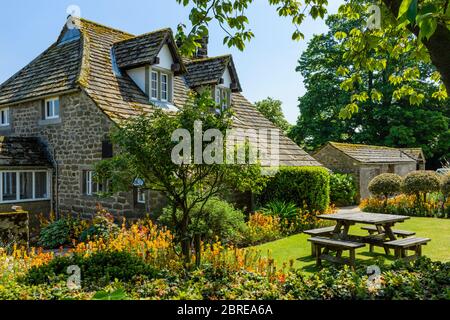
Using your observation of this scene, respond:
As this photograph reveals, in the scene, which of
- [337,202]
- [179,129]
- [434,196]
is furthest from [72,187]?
[434,196]

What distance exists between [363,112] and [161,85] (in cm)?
2877

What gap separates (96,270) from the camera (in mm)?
5926

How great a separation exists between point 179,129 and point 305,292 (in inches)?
138

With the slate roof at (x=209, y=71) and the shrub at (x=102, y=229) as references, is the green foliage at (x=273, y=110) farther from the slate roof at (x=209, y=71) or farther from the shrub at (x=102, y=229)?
the shrub at (x=102, y=229)

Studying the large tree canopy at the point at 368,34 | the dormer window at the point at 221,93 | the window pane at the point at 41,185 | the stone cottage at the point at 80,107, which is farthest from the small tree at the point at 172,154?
the dormer window at the point at 221,93

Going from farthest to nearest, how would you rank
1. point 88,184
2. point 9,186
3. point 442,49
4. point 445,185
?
1. point 445,185
2. point 9,186
3. point 88,184
4. point 442,49

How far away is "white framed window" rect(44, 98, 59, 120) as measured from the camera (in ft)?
47.7

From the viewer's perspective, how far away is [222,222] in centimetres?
1052

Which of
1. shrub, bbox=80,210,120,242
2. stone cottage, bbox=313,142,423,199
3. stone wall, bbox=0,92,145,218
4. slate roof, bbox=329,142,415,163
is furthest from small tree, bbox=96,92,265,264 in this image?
slate roof, bbox=329,142,415,163

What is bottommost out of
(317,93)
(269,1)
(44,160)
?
(44,160)

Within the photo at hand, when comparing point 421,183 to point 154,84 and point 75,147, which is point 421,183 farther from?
point 75,147

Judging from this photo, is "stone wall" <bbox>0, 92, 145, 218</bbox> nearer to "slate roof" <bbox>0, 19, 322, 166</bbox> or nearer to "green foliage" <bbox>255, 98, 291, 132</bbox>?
"slate roof" <bbox>0, 19, 322, 166</bbox>

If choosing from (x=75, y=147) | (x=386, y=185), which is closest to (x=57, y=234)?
(x=75, y=147)
